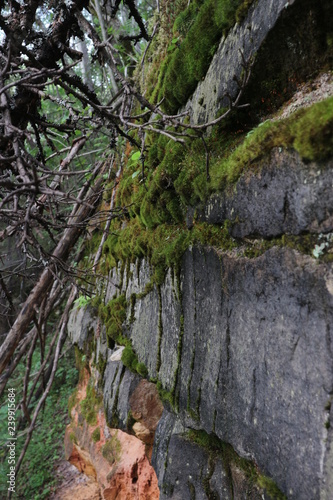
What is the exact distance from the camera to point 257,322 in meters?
1.64

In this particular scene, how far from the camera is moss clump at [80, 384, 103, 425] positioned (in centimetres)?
451

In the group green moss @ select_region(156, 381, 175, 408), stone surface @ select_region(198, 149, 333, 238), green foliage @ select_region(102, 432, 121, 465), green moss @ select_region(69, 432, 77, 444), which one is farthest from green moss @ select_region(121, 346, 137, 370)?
green moss @ select_region(69, 432, 77, 444)

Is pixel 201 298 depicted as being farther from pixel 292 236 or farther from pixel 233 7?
pixel 233 7

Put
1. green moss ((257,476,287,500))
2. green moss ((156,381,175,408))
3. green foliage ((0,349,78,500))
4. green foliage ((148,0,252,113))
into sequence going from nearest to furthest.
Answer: green moss ((257,476,287,500))
green foliage ((148,0,252,113))
green moss ((156,381,175,408))
green foliage ((0,349,78,500))

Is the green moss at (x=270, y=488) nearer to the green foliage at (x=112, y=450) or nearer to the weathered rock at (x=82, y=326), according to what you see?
the green foliage at (x=112, y=450)

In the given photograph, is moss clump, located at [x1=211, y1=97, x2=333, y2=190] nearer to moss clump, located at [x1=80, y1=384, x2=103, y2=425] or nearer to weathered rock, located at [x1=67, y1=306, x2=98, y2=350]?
weathered rock, located at [x1=67, y1=306, x2=98, y2=350]

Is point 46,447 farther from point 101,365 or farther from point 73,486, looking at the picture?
point 101,365

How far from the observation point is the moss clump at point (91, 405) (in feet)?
14.8

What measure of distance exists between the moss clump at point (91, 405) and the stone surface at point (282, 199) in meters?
3.68

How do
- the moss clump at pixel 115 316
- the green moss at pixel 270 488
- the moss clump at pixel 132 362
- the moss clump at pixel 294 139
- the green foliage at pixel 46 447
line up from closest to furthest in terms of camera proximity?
the moss clump at pixel 294 139, the green moss at pixel 270 488, the moss clump at pixel 132 362, the moss clump at pixel 115 316, the green foliage at pixel 46 447

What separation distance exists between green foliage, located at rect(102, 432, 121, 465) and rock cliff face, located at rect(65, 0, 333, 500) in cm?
134

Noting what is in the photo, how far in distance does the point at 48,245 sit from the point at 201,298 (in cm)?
863

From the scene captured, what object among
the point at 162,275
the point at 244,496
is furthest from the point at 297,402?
the point at 162,275

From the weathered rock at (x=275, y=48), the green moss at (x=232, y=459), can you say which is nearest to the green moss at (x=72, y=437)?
the green moss at (x=232, y=459)
